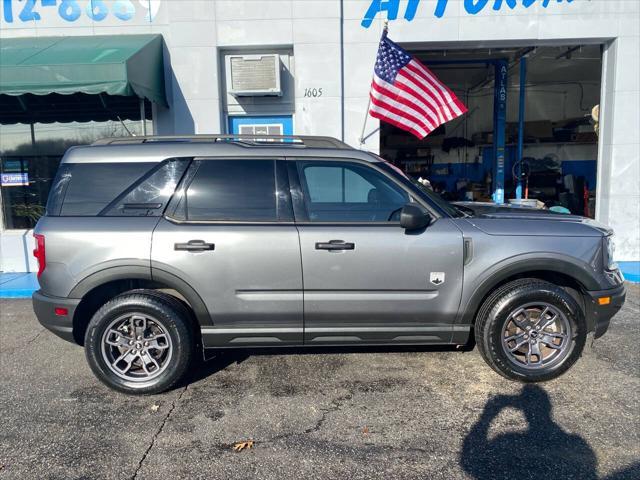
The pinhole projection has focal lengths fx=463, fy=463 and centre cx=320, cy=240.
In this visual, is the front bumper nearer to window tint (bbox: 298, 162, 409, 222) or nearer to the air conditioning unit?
window tint (bbox: 298, 162, 409, 222)

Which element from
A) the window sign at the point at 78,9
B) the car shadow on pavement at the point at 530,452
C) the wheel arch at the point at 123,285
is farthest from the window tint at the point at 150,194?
the window sign at the point at 78,9

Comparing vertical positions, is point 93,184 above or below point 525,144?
below

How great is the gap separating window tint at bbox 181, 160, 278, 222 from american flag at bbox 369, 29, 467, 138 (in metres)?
3.76

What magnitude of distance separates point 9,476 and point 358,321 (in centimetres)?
249

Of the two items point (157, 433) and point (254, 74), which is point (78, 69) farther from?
point (157, 433)

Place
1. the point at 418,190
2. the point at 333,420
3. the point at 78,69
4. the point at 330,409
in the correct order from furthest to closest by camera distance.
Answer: the point at 78,69, the point at 418,190, the point at 330,409, the point at 333,420

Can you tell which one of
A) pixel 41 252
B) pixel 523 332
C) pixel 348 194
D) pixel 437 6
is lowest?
pixel 523 332

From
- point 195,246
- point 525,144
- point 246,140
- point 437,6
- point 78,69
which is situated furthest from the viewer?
point 525,144

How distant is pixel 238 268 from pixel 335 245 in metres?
0.78

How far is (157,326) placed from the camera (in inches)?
148

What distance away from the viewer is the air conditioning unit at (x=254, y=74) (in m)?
7.65

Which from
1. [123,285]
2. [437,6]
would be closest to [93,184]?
[123,285]

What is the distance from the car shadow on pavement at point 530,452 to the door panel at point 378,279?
36.0 inches

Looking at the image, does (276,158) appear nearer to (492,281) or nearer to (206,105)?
(492,281)
